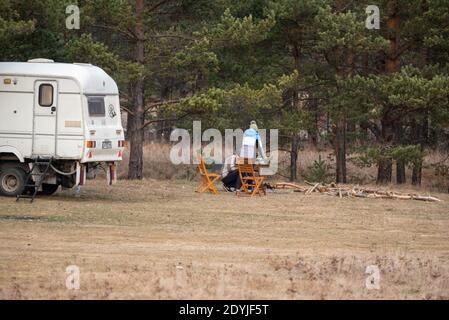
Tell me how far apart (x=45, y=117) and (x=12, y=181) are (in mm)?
1854

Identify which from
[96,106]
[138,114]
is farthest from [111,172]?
[138,114]

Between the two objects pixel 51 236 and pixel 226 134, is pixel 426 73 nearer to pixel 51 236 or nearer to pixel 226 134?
pixel 226 134

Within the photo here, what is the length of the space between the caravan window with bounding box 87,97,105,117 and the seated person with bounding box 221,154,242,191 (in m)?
4.38

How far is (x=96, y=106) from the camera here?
2323 centimetres

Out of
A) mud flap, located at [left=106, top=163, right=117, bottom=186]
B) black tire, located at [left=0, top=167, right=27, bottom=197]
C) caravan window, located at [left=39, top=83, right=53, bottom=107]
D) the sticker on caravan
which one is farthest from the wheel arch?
the sticker on caravan

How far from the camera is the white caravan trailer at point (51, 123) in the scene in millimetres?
22719

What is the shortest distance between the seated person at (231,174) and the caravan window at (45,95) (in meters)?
5.56

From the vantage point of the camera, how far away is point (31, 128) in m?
22.9

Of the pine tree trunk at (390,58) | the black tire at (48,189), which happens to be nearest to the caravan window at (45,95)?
the black tire at (48,189)

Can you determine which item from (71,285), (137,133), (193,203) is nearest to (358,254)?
(71,285)

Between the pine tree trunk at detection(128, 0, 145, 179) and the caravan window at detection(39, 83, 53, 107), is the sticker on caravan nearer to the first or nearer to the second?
the caravan window at detection(39, 83, 53, 107)

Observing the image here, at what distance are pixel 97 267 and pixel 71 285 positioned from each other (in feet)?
5.82

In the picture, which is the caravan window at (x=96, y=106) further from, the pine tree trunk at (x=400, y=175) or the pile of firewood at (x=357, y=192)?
the pine tree trunk at (x=400, y=175)

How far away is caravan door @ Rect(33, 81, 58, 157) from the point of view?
74.8 feet
